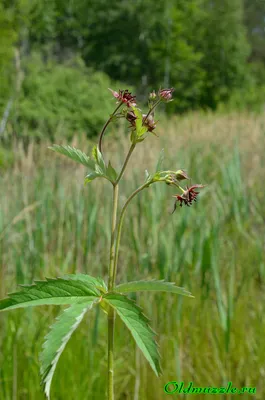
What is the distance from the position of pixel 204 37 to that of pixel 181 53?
1.80 m

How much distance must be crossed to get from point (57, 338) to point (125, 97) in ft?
0.45

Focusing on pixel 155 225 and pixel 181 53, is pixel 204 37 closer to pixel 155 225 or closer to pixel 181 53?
pixel 181 53

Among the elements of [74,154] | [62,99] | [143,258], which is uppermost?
[62,99]

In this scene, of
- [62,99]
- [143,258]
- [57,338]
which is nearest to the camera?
[57,338]

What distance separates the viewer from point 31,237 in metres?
1.63

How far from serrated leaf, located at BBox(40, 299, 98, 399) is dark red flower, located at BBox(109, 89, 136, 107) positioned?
0.37ft

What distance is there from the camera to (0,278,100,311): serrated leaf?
0.91 ft

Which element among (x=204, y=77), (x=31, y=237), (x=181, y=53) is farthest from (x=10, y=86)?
(x=204, y=77)

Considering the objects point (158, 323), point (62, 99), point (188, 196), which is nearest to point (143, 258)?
point (158, 323)

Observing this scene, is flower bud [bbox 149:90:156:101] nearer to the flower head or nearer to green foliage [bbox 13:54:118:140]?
the flower head

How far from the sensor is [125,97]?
0.98ft

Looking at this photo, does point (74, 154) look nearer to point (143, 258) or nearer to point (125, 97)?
point (125, 97)

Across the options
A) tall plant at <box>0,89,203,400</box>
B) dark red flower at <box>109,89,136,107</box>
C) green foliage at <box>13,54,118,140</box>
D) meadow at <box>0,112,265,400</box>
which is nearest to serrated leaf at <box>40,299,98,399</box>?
tall plant at <box>0,89,203,400</box>

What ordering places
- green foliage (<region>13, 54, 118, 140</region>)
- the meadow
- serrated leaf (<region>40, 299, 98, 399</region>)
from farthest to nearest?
green foliage (<region>13, 54, 118, 140</region>) → the meadow → serrated leaf (<region>40, 299, 98, 399</region>)
